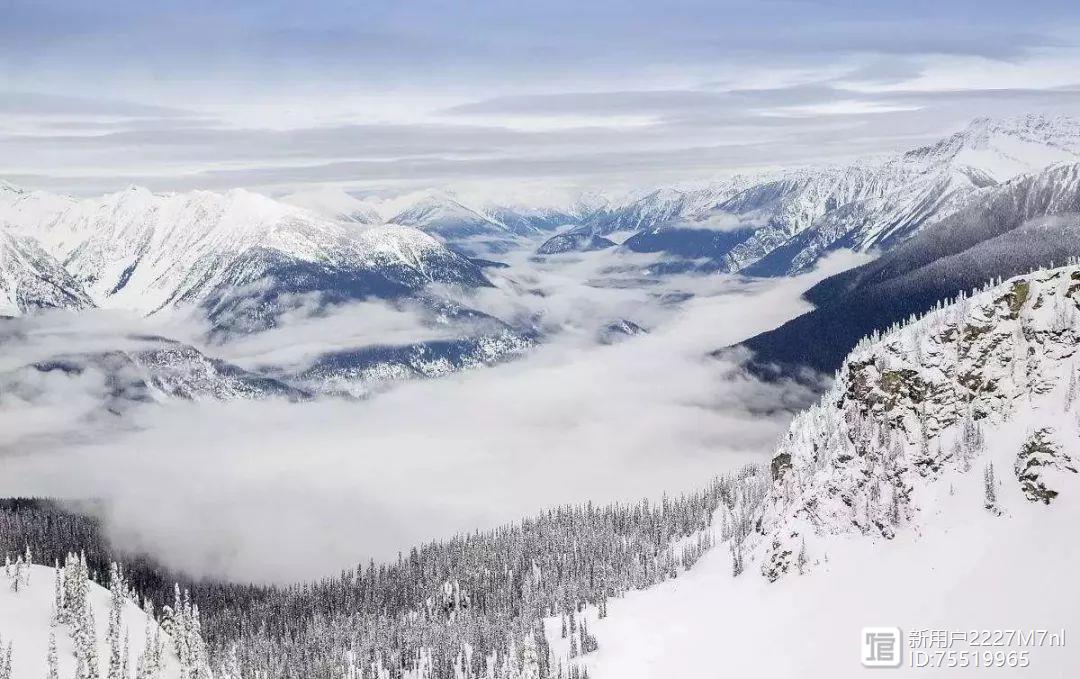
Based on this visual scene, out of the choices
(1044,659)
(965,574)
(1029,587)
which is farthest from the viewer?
(965,574)

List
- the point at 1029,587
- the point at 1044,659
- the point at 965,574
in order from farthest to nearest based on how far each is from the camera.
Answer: the point at 965,574 → the point at 1029,587 → the point at 1044,659

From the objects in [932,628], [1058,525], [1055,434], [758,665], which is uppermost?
[1055,434]

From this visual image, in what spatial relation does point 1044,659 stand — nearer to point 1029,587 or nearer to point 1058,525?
point 1029,587

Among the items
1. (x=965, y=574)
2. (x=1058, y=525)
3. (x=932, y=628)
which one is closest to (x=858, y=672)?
(x=932, y=628)

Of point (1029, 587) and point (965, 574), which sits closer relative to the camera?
point (1029, 587)

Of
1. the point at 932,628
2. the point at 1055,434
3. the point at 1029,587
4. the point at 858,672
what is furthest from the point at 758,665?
the point at 1055,434

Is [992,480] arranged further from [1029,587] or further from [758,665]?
[758,665]

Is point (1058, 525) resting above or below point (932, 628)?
above
